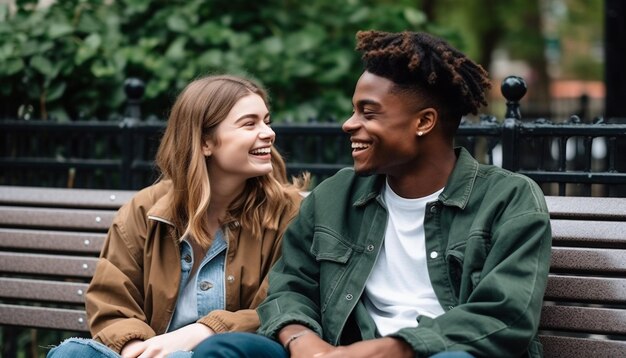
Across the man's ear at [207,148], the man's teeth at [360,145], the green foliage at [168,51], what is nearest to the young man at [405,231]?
the man's teeth at [360,145]

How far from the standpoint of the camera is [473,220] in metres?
3.49

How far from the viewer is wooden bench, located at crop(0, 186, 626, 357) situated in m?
3.70

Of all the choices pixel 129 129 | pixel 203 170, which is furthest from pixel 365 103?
pixel 129 129

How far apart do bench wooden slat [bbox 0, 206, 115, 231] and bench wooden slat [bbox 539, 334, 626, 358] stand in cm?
200

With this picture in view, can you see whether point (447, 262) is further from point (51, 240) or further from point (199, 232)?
point (51, 240)

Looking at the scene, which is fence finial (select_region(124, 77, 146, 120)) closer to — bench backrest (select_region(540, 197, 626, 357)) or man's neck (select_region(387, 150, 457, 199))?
man's neck (select_region(387, 150, 457, 199))

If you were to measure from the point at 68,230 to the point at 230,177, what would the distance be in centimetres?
108

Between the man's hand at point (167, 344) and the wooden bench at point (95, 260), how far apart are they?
0.87 metres

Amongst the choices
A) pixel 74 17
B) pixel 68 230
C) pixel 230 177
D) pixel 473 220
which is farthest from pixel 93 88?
pixel 473 220

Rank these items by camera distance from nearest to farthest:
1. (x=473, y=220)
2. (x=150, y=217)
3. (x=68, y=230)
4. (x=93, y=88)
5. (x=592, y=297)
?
(x=473, y=220) → (x=592, y=297) → (x=150, y=217) → (x=68, y=230) → (x=93, y=88)

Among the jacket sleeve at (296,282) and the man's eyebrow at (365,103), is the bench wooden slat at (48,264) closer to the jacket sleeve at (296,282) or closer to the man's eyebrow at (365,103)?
the jacket sleeve at (296,282)

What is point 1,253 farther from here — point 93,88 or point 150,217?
point 93,88

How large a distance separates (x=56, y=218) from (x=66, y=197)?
0.12m

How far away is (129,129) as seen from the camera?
5.34 meters
